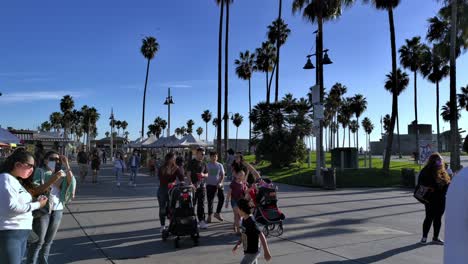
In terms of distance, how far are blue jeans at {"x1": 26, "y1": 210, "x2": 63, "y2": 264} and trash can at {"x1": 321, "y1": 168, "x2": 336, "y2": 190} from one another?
14.2 meters

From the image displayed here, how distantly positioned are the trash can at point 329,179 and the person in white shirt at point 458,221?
16.1 metres

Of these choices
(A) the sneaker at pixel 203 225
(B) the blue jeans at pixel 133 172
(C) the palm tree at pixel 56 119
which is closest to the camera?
(A) the sneaker at pixel 203 225

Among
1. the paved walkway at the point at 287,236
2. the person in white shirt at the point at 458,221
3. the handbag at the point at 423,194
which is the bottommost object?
the paved walkway at the point at 287,236

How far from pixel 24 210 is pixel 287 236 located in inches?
215

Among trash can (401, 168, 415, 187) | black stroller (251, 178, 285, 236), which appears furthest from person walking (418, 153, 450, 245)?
trash can (401, 168, 415, 187)

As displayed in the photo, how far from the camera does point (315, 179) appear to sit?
19.6 m

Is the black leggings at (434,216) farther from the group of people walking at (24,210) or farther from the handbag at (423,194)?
the group of people walking at (24,210)

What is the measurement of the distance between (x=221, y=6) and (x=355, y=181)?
1860 cm

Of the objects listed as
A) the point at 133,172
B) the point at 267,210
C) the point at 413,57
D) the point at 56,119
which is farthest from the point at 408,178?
the point at 56,119

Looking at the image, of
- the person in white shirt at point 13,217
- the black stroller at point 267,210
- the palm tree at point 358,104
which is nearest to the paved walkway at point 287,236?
the black stroller at point 267,210

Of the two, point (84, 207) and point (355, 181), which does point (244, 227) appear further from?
point (355, 181)

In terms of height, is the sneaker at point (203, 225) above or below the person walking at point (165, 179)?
below

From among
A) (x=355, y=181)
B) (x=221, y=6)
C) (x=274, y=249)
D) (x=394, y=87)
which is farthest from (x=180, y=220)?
(x=221, y=6)

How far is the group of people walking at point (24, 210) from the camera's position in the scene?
381 cm
